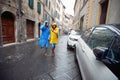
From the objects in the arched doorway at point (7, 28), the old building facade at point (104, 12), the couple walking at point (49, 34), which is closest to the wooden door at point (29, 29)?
the arched doorway at point (7, 28)

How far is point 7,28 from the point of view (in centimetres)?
710

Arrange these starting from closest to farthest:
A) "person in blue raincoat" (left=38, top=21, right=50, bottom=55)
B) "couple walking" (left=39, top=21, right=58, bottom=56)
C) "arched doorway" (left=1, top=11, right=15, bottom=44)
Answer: "couple walking" (left=39, top=21, right=58, bottom=56) < "person in blue raincoat" (left=38, top=21, right=50, bottom=55) < "arched doorway" (left=1, top=11, right=15, bottom=44)

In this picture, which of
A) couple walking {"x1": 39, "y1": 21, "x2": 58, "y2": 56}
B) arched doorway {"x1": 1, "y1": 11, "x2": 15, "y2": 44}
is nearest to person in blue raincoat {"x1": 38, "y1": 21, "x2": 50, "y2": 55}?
couple walking {"x1": 39, "y1": 21, "x2": 58, "y2": 56}

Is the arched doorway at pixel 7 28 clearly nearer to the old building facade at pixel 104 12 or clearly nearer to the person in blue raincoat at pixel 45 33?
the person in blue raincoat at pixel 45 33

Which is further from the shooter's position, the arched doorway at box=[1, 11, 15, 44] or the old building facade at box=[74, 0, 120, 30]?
the arched doorway at box=[1, 11, 15, 44]

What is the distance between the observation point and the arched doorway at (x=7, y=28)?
675 centimetres

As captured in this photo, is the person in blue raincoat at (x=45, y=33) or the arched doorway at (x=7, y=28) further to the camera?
the arched doorway at (x=7, y=28)

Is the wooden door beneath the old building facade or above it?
beneath

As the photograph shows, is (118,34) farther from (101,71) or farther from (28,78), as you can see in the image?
(28,78)

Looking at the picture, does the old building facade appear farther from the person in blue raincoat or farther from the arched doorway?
the arched doorway

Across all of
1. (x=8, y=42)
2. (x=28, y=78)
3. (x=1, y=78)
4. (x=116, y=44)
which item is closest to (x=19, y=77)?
(x=28, y=78)

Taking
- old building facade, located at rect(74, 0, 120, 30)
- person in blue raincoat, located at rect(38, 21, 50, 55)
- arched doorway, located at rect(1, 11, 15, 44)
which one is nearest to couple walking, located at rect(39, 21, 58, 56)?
person in blue raincoat, located at rect(38, 21, 50, 55)

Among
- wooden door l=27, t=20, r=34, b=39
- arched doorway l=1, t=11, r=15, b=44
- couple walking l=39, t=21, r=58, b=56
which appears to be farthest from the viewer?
wooden door l=27, t=20, r=34, b=39

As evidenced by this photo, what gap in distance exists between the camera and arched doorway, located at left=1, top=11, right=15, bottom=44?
675 centimetres
